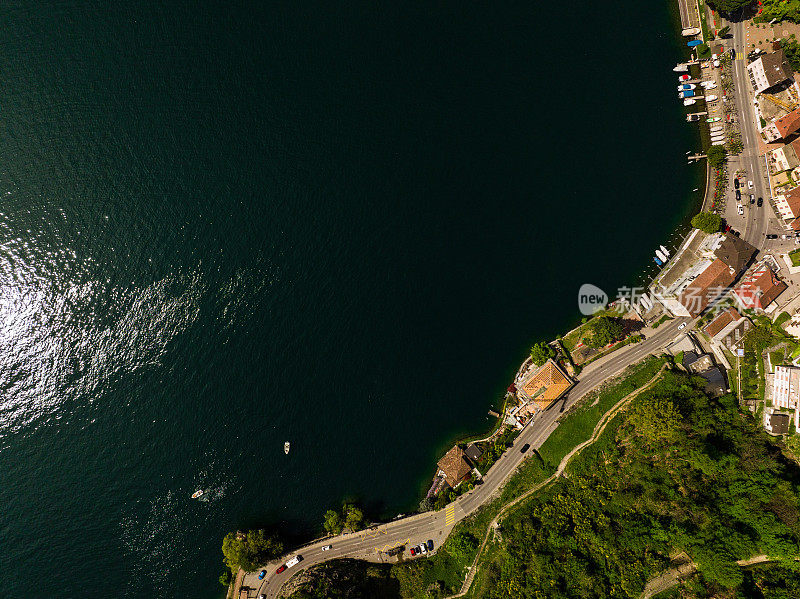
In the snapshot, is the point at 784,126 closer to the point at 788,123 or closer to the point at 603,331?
the point at 788,123

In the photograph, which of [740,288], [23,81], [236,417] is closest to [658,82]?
[740,288]

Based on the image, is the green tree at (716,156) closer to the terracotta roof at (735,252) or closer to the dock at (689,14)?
the terracotta roof at (735,252)

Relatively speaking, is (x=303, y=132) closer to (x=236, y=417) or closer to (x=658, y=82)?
(x=236, y=417)

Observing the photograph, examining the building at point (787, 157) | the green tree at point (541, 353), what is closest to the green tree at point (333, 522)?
the green tree at point (541, 353)

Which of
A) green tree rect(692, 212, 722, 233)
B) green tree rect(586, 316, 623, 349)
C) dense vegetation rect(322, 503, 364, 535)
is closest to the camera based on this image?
green tree rect(586, 316, 623, 349)

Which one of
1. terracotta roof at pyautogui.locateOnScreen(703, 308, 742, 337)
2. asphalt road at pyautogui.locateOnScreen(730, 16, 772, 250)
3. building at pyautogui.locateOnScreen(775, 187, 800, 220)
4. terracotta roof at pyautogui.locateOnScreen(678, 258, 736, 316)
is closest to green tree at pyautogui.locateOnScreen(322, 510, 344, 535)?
terracotta roof at pyautogui.locateOnScreen(678, 258, 736, 316)

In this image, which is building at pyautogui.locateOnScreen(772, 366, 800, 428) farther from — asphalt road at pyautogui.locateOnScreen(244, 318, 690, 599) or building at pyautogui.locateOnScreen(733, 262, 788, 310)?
asphalt road at pyautogui.locateOnScreen(244, 318, 690, 599)
